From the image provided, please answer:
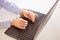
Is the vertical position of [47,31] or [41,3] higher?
[41,3]

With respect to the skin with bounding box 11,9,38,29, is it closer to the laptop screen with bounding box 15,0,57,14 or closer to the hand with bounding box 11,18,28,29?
the hand with bounding box 11,18,28,29

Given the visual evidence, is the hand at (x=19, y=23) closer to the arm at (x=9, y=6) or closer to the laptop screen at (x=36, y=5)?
the arm at (x=9, y=6)

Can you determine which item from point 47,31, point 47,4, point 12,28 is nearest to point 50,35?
point 47,31

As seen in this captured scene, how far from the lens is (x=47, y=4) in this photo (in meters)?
1.16

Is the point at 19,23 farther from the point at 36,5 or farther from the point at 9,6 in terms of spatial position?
the point at 36,5

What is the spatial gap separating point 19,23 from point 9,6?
207mm

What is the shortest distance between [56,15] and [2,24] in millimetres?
707

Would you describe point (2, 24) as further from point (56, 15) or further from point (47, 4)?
point (56, 15)

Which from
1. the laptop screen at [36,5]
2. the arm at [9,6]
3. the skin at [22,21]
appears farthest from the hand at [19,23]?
the laptop screen at [36,5]

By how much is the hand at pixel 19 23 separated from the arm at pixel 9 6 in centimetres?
11

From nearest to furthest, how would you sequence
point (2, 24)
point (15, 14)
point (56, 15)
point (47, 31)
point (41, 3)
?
point (2, 24) < point (15, 14) < point (47, 31) < point (41, 3) < point (56, 15)

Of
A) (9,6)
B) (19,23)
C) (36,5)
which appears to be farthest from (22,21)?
(36,5)

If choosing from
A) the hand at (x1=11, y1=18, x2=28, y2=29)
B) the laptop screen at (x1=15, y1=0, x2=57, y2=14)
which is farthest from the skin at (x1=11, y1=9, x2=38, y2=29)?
the laptop screen at (x1=15, y1=0, x2=57, y2=14)

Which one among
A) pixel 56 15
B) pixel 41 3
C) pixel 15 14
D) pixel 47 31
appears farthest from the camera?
pixel 56 15
